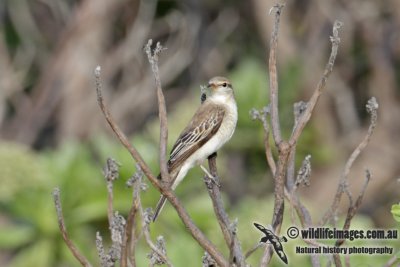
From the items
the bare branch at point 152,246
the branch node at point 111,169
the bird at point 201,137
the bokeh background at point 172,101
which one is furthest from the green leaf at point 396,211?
the bokeh background at point 172,101

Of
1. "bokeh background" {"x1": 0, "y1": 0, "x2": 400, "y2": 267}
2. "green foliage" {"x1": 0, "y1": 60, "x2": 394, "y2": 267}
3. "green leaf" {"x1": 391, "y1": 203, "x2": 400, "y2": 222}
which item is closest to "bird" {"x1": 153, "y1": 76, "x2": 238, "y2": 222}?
"green leaf" {"x1": 391, "y1": 203, "x2": 400, "y2": 222}

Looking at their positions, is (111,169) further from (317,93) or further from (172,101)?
(172,101)

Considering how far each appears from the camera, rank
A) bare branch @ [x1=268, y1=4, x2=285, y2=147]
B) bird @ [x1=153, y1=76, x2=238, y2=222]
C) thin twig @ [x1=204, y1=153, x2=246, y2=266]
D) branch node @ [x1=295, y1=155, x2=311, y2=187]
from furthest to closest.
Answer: bird @ [x1=153, y1=76, x2=238, y2=222] < branch node @ [x1=295, y1=155, x2=311, y2=187] < bare branch @ [x1=268, y1=4, x2=285, y2=147] < thin twig @ [x1=204, y1=153, x2=246, y2=266]

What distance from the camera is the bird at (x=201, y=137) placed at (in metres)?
3.15

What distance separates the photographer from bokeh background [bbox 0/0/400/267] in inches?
212

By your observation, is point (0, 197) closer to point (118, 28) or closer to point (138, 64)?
point (138, 64)

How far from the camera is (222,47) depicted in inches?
341

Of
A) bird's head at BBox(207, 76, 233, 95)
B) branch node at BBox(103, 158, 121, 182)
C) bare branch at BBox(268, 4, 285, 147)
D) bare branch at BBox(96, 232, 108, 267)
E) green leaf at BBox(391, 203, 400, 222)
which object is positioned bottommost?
bare branch at BBox(96, 232, 108, 267)

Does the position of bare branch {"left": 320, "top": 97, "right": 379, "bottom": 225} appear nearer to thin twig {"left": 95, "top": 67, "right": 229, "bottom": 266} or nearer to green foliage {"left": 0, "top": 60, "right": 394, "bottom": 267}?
thin twig {"left": 95, "top": 67, "right": 229, "bottom": 266}

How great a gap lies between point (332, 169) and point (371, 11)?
1.30m

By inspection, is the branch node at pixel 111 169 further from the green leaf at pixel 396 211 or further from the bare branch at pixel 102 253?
the green leaf at pixel 396 211

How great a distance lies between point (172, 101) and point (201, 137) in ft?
16.6

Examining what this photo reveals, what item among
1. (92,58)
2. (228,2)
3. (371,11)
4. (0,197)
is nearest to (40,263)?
(0,197)

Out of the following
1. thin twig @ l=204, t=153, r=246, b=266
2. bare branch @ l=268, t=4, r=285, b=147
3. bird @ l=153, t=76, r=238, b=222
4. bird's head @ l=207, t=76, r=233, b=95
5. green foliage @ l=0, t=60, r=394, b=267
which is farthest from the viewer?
green foliage @ l=0, t=60, r=394, b=267
